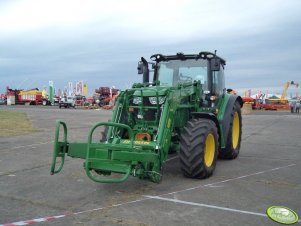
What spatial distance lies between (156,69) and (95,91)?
161 feet

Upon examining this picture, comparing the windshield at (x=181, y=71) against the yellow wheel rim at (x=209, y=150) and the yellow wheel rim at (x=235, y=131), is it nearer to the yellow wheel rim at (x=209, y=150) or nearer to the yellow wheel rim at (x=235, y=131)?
the yellow wheel rim at (x=209, y=150)

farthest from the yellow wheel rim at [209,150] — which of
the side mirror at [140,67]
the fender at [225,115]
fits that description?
the side mirror at [140,67]

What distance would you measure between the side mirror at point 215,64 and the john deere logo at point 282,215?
3641mm

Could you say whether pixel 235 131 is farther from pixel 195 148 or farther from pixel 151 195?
pixel 151 195

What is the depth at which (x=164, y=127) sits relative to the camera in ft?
22.0

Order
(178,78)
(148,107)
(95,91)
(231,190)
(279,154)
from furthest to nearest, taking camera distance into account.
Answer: (95,91), (279,154), (178,78), (148,107), (231,190)

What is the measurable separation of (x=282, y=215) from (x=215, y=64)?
3.98m

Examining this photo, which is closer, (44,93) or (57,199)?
(57,199)

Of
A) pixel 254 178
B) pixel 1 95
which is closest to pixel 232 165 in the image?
pixel 254 178

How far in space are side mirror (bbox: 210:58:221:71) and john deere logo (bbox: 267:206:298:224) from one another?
3.64m

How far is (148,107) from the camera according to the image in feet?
24.1

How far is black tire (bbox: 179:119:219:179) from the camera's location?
6.82 m

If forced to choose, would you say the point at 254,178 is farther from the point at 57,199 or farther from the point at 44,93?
the point at 44,93

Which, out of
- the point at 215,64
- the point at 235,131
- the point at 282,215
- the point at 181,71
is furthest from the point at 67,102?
the point at 282,215
